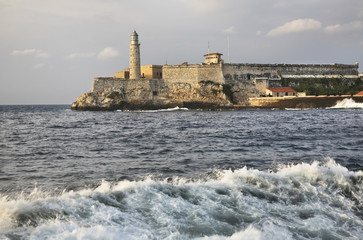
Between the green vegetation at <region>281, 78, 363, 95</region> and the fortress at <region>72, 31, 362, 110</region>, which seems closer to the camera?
the fortress at <region>72, 31, 362, 110</region>

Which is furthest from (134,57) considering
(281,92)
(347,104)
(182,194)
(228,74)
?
(182,194)

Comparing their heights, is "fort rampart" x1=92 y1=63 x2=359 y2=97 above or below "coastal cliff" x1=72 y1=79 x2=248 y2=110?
above

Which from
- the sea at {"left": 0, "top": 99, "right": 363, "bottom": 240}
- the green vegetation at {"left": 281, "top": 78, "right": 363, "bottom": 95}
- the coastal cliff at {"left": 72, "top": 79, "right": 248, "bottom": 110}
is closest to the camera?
the sea at {"left": 0, "top": 99, "right": 363, "bottom": 240}

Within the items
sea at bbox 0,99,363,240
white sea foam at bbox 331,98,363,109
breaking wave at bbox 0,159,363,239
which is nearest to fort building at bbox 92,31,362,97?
white sea foam at bbox 331,98,363,109

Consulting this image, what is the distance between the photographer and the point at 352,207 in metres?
6.97

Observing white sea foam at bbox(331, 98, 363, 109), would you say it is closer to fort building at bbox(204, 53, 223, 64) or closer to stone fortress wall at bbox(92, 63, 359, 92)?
stone fortress wall at bbox(92, 63, 359, 92)

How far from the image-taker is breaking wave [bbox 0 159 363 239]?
5625 mm

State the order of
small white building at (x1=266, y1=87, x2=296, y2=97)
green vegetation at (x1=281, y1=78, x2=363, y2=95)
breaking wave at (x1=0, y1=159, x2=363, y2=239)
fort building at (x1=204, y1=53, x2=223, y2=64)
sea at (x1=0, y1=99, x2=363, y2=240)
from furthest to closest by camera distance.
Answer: fort building at (x1=204, y1=53, x2=223, y2=64) → green vegetation at (x1=281, y1=78, x2=363, y2=95) → small white building at (x1=266, y1=87, x2=296, y2=97) → sea at (x1=0, y1=99, x2=363, y2=240) → breaking wave at (x1=0, y1=159, x2=363, y2=239)

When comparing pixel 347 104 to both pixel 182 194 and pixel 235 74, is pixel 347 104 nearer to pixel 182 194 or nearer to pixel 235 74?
pixel 235 74

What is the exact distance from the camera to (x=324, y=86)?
195ft

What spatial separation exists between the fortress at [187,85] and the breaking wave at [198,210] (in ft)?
141

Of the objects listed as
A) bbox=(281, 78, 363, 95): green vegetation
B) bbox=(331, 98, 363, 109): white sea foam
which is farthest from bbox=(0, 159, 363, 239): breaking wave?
bbox=(281, 78, 363, 95): green vegetation

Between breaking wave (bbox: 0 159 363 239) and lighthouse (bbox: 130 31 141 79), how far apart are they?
146 feet

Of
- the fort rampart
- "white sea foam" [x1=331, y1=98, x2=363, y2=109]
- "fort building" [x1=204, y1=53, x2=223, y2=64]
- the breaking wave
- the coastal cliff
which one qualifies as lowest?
the breaking wave
